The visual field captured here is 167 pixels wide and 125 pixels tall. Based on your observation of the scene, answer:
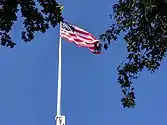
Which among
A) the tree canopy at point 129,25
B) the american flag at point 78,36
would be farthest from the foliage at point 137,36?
the american flag at point 78,36

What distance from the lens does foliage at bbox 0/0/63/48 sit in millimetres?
13930

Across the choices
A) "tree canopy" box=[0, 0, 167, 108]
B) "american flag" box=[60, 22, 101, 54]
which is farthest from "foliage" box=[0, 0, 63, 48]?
"american flag" box=[60, 22, 101, 54]

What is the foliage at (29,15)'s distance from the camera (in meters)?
Result: 13.9

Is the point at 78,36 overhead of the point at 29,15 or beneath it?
overhead

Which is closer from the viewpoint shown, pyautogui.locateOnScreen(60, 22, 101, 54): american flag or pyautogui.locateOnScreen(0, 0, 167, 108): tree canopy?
pyautogui.locateOnScreen(0, 0, 167, 108): tree canopy

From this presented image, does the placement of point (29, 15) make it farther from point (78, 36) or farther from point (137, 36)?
point (78, 36)

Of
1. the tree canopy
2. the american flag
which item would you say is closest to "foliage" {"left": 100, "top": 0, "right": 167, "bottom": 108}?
the tree canopy

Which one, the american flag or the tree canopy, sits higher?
the american flag

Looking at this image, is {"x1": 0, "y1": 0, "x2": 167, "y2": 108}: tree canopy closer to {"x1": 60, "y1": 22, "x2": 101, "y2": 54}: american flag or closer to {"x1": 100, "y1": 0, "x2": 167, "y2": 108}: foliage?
{"x1": 100, "y1": 0, "x2": 167, "y2": 108}: foliage

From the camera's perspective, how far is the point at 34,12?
14.3 m

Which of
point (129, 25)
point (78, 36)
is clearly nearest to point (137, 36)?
point (129, 25)

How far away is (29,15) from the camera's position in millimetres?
14391

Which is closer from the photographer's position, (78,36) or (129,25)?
(129,25)

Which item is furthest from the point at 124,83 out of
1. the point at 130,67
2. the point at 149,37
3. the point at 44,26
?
the point at 44,26
